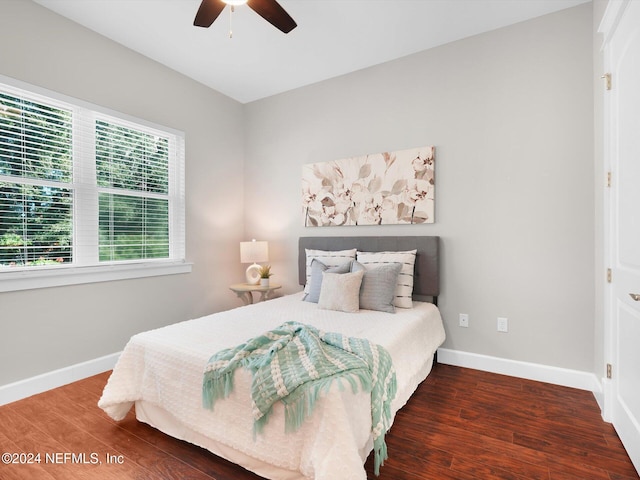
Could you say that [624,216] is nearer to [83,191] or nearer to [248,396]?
[248,396]

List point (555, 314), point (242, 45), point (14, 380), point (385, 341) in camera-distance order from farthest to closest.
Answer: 1. point (242, 45)
2. point (555, 314)
3. point (14, 380)
4. point (385, 341)

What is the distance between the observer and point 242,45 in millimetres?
3092

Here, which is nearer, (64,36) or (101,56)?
(64,36)

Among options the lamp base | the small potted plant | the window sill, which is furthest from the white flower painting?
the window sill

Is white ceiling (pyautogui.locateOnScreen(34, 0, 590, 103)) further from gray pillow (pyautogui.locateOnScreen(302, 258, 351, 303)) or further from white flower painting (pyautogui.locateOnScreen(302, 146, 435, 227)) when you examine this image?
gray pillow (pyautogui.locateOnScreen(302, 258, 351, 303))

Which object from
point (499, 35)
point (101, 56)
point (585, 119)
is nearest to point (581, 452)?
point (585, 119)

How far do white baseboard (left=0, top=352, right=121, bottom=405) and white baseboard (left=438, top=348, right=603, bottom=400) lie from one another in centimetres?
296

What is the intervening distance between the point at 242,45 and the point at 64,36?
1.38m

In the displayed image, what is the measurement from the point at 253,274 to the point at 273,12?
275 centimetres

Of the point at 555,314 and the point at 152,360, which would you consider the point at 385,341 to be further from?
the point at 555,314

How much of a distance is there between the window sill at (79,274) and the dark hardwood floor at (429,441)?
82cm

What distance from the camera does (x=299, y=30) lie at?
286 cm

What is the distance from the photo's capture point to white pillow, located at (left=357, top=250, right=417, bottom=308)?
2.86m

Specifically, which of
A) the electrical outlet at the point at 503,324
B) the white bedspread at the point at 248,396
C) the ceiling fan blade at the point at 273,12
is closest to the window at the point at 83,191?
the white bedspread at the point at 248,396
